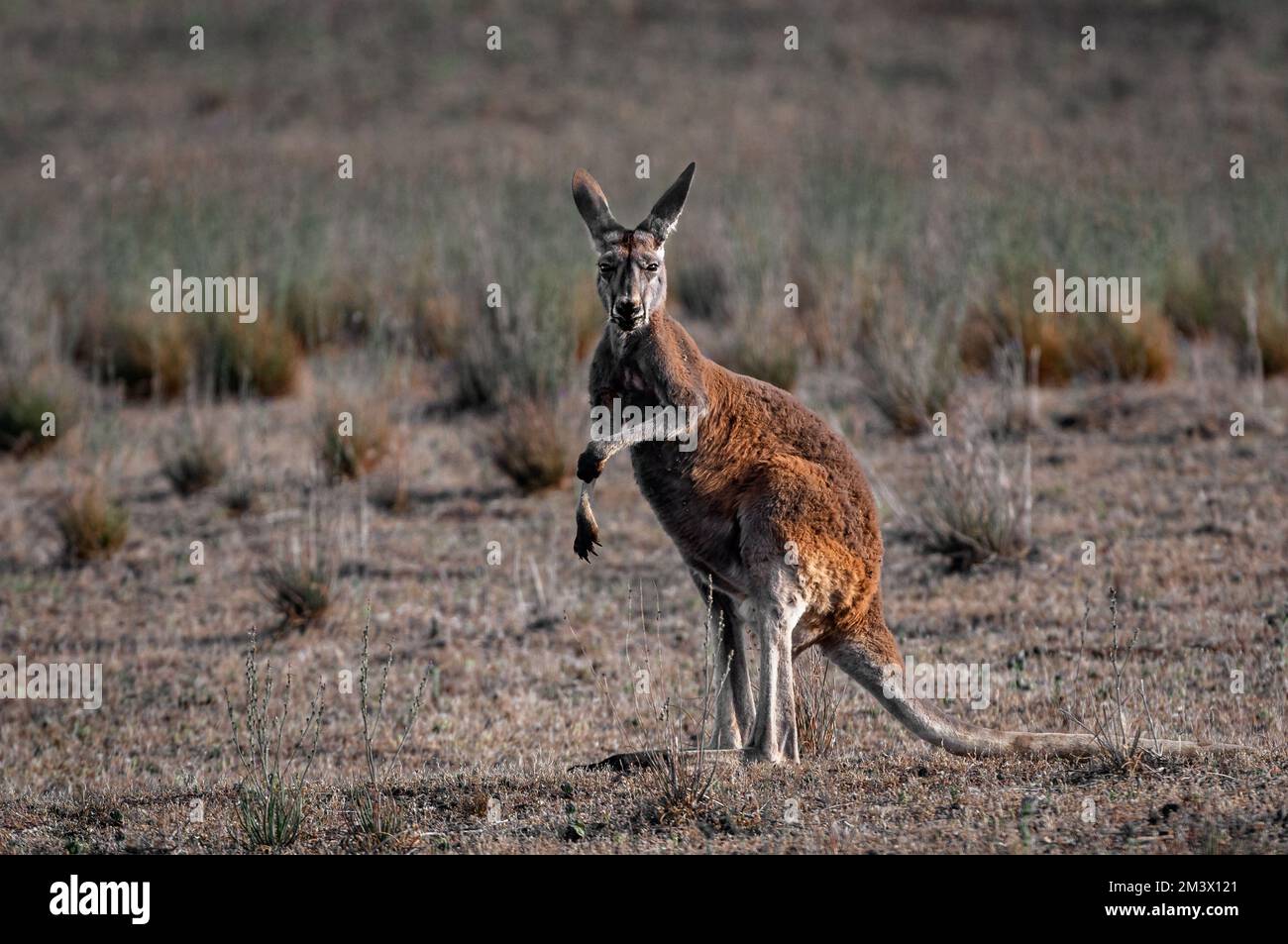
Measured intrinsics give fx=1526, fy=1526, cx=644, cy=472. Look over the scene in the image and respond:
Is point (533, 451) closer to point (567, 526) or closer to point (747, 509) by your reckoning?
point (567, 526)

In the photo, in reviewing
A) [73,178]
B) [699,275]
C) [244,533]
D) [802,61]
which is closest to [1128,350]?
[699,275]

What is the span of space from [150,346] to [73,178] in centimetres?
1638

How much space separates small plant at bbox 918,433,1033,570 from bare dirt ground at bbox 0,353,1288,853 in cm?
19

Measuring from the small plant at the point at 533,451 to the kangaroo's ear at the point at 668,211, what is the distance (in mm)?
5235

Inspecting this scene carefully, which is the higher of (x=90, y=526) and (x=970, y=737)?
(x=90, y=526)

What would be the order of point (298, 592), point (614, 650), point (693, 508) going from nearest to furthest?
point (693, 508), point (614, 650), point (298, 592)

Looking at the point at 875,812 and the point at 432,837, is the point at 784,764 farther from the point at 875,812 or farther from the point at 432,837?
the point at 432,837

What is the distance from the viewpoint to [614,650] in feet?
27.3

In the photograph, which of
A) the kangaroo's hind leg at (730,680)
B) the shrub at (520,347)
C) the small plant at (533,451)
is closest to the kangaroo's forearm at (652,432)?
the kangaroo's hind leg at (730,680)

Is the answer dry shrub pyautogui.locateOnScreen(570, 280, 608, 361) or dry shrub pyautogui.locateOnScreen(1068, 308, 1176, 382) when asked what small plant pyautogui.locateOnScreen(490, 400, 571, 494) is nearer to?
dry shrub pyautogui.locateOnScreen(570, 280, 608, 361)

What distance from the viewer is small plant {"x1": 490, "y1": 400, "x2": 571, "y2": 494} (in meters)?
11.0

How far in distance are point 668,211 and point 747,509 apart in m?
1.19

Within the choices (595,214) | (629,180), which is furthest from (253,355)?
(629,180)

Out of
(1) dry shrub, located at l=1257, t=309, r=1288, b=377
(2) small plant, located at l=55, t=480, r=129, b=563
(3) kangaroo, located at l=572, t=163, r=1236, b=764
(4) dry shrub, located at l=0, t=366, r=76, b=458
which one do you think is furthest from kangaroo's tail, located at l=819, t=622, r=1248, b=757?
(4) dry shrub, located at l=0, t=366, r=76, b=458
